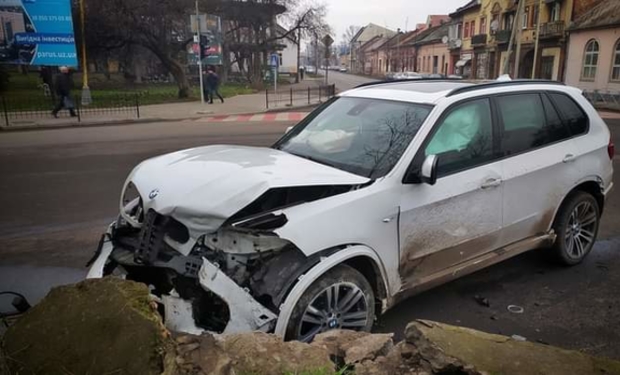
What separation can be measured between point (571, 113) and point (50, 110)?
73.9 feet

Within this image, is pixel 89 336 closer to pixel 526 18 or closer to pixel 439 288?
pixel 439 288

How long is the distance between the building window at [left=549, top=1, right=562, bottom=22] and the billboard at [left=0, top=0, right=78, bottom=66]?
33614 mm

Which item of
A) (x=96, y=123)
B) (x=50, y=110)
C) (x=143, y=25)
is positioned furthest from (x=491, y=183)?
(x=143, y=25)

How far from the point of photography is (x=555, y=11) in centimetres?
3734

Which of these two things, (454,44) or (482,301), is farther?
(454,44)

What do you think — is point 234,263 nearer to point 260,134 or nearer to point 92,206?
point 92,206

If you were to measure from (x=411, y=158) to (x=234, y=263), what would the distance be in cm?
148

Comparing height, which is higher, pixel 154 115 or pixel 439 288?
pixel 154 115

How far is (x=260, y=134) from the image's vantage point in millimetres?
14641

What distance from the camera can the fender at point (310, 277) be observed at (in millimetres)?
2840

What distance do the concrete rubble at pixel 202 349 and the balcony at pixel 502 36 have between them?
45.0 m

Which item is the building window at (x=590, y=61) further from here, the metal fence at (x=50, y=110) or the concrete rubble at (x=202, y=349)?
the concrete rubble at (x=202, y=349)

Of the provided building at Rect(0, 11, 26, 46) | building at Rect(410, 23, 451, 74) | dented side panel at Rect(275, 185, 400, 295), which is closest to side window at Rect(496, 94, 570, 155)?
dented side panel at Rect(275, 185, 400, 295)

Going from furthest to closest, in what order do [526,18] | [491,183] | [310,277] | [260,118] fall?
[526,18] → [260,118] → [491,183] → [310,277]
